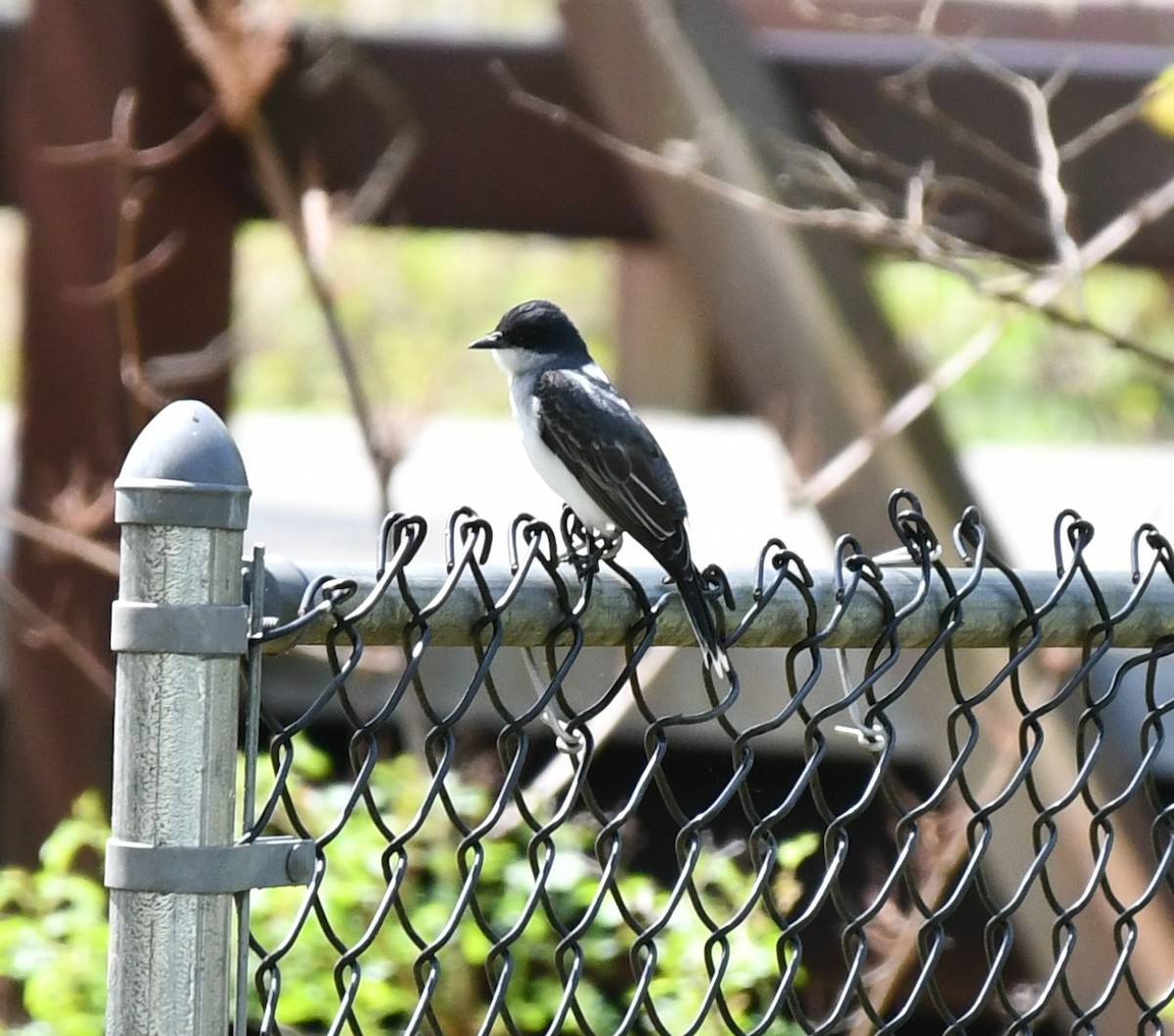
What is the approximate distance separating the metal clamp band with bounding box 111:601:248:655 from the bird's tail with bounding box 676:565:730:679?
0.47 meters

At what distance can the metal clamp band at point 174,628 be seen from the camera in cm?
128

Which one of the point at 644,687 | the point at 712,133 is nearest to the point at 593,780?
the point at 644,687

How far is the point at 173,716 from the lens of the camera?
1.28 m

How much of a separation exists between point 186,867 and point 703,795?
2.98 meters

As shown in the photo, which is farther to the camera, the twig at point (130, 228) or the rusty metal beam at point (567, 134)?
the rusty metal beam at point (567, 134)

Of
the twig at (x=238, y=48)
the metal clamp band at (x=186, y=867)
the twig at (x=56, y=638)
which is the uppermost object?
the twig at (x=238, y=48)

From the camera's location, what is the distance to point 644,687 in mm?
3857

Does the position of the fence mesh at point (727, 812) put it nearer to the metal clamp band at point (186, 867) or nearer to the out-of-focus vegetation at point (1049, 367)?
the metal clamp band at point (186, 867)

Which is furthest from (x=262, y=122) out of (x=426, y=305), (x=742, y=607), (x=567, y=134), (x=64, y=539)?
(x=426, y=305)

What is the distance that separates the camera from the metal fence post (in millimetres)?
1282

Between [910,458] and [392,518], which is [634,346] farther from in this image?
[392,518]

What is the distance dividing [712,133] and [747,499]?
202 cm

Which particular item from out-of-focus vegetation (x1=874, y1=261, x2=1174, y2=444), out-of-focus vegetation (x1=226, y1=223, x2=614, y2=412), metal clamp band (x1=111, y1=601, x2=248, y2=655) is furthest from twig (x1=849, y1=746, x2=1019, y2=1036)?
out-of-focus vegetation (x1=226, y1=223, x2=614, y2=412)

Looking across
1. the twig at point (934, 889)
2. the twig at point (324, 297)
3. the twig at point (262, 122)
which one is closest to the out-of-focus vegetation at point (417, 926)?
the twig at point (934, 889)
